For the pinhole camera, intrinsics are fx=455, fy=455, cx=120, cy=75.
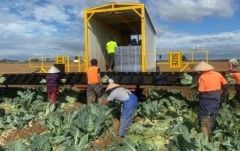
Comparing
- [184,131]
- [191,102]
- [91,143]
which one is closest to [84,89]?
[191,102]

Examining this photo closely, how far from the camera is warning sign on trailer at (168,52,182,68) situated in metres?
15.8

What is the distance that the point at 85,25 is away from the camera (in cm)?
1555

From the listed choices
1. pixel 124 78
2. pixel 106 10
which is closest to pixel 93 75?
pixel 124 78

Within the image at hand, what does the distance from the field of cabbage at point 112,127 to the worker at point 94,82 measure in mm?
665

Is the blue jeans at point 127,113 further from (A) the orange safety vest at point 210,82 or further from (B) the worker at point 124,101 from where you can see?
(A) the orange safety vest at point 210,82

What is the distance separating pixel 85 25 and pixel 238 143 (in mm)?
8874

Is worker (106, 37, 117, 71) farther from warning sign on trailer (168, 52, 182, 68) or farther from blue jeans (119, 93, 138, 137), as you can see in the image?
blue jeans (119, 93, 138, 137)

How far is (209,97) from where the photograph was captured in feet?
29.1

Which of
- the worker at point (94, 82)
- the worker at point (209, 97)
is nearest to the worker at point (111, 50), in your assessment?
the worker at point (94, 82)

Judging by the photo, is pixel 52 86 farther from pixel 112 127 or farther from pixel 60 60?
pixel 60 60

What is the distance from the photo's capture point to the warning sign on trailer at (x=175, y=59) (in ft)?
51.9

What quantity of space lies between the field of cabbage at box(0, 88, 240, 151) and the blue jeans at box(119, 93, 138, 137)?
163 millimetres

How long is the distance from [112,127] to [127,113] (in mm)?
513

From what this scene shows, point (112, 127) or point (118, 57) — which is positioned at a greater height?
point (118, 57)
